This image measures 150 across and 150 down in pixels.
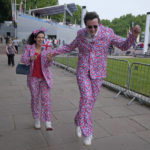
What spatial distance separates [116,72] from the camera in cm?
704

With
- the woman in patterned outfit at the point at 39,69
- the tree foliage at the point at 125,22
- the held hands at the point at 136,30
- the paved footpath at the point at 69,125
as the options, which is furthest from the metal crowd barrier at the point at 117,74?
the tree foliage at the point at 125,22

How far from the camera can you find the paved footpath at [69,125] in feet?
9.75

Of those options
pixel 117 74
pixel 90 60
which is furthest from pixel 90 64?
pixel 117 74

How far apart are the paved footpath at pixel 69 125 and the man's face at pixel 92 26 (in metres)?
1.60

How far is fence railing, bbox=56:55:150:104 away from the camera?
5423 mm

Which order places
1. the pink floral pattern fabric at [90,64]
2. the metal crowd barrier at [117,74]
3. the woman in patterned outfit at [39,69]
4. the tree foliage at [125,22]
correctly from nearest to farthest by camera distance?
the pink floral pattern fabric at [90,64] < the woman in patterned outfit at [39,69] < the metal crowd barrier at [117,74] < the tree foliage at [125,22]

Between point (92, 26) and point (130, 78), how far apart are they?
331 cm

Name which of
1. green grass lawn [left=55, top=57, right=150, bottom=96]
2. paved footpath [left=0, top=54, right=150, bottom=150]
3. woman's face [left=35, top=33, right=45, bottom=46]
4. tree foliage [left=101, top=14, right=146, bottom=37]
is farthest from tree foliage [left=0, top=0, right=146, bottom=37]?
woman's face [left=35, top=33, right=45, bottom=46]

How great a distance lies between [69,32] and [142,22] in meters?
54.4

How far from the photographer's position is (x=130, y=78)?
5652mm

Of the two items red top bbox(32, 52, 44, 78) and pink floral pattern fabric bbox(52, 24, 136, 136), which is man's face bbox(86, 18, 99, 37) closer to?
pink floral pattern fabric bbox(52, 24, 136, 136)

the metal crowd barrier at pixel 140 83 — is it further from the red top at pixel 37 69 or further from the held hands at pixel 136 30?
the red top at pixel 37 69

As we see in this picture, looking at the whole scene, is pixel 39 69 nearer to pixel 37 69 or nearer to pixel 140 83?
pixel 37 69

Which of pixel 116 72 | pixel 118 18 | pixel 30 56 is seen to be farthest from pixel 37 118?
pixel 118 18
